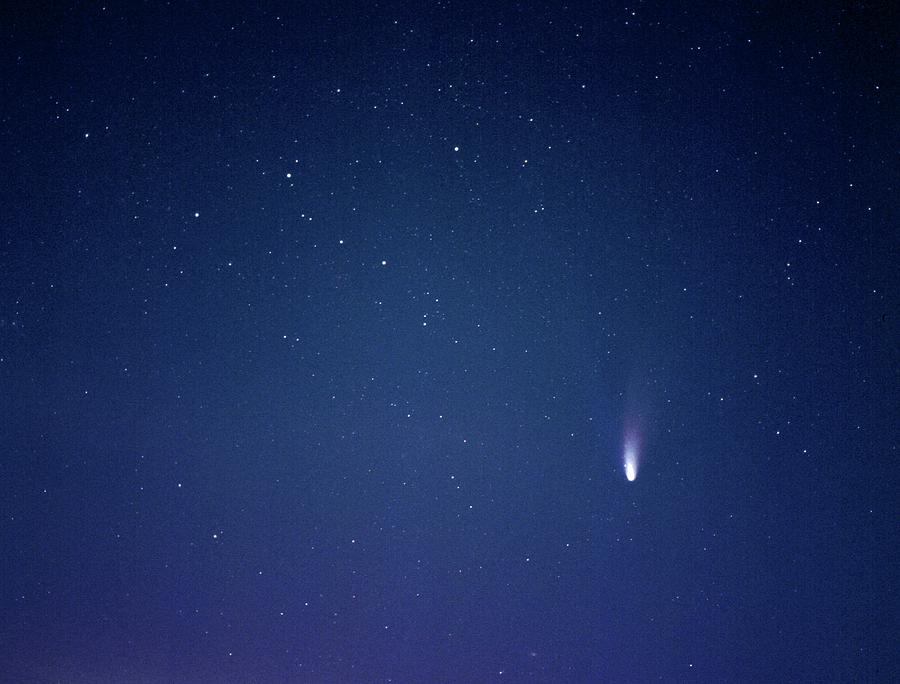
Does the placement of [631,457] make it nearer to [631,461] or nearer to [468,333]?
[631,461]

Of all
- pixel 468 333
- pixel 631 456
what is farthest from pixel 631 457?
pixel 468 333

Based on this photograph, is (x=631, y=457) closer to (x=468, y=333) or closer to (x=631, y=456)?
(x=631, y=456)

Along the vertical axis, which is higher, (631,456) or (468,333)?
(468,333)

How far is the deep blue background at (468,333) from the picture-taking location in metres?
0.88

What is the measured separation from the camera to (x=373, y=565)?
0.94 meters

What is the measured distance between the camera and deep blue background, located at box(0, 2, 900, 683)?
88 cm

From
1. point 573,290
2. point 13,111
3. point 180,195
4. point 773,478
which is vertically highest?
point 13,111

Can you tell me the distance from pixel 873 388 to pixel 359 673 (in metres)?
0.83

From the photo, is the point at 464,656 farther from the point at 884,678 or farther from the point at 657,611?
the point at 884,678

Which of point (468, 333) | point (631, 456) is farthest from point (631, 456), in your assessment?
point (468, 333)

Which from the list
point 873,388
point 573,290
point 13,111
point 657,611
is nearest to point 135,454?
point 13,111

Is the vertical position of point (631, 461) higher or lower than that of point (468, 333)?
lower

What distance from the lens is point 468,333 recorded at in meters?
0.92

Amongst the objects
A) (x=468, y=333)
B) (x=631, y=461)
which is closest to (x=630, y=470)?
(x=631, y=461)
